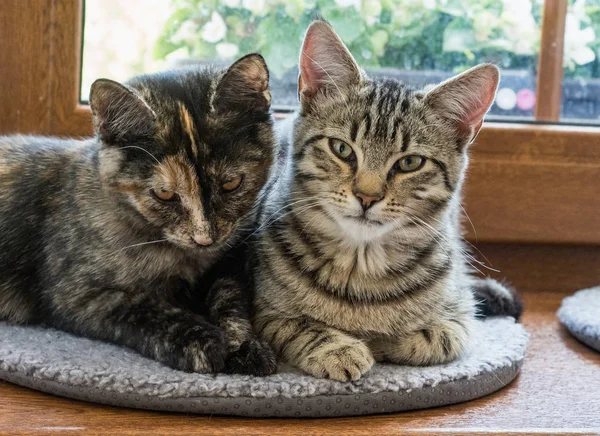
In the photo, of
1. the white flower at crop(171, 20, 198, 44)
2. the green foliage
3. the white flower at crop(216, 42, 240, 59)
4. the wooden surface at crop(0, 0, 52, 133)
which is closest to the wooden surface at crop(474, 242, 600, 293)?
the green foliage

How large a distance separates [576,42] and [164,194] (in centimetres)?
124

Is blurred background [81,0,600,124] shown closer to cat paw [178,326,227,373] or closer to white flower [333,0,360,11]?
white flower [333,0,360,11]

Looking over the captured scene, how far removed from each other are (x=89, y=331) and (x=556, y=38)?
1354 millimetres

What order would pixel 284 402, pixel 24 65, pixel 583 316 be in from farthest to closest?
pixel 24 65
pixel 583 316
pixel 284 402

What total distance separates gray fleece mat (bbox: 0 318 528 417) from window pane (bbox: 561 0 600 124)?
94cm

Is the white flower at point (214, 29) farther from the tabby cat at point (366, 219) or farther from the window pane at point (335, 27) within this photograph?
the tabby cat at point (366, 219)

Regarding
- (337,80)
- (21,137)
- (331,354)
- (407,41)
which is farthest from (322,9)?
(331,354)

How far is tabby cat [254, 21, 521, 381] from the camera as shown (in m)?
1.28

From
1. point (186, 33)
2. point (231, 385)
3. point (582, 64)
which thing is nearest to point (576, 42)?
point (582, 64)

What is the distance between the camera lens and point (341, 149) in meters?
1.32

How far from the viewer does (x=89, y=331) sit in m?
1.33

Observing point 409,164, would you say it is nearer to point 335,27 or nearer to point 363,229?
point 363,229

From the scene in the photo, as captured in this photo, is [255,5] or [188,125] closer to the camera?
[188,125]

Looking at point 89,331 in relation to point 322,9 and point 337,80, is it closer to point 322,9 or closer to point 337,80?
point 337,80
